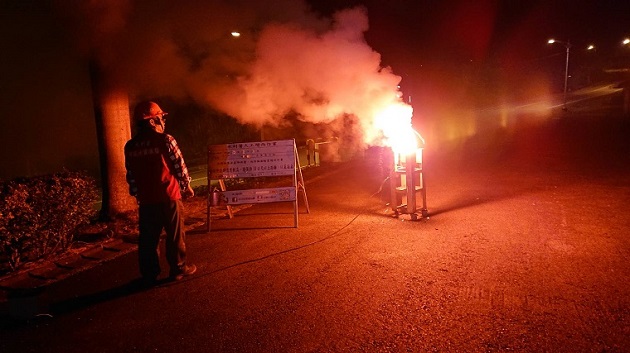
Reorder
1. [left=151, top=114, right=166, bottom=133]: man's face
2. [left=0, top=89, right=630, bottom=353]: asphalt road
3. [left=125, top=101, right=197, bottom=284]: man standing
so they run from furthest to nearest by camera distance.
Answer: [left=151, top=114, right=166, bottom=133]: man's face, [left=125, top=101, right=197, bottom=284]: man standing, [left=0, top=89, right=630, bottom=353]: asphalt road

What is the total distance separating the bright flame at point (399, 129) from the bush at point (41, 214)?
4.60 m

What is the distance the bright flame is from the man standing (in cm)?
344

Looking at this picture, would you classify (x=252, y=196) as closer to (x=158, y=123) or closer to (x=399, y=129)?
(x=158, y=123)

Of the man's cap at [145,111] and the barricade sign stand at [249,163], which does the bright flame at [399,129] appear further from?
the man's cap at [145,111]

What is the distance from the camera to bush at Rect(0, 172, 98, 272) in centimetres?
502

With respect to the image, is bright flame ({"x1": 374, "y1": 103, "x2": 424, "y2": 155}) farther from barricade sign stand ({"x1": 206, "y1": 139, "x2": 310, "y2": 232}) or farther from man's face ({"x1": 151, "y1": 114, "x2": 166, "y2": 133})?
man's face ({"x1": 151, "y1": 114, "x2": 166, "y2": 133})

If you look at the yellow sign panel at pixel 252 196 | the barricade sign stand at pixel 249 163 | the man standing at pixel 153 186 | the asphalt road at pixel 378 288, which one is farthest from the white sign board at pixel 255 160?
the man standing at pixel 153 186

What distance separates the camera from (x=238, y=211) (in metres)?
8.04

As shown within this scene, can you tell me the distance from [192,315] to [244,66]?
6550 mm

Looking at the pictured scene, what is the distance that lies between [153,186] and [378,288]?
2.61 meters

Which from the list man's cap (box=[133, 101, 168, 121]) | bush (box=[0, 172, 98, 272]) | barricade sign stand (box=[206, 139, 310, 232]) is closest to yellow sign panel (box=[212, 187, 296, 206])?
barricade sign stand (box=[206, 139, 310, 232])

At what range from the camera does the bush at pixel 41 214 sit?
5.02 meters

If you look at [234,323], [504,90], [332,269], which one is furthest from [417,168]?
[504,90]

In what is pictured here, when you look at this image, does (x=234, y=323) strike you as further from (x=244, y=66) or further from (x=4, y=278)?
(x=244, y=66)
